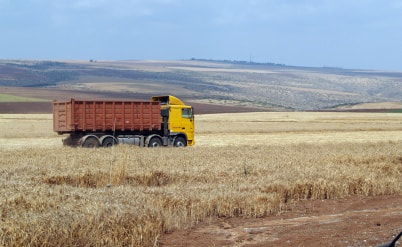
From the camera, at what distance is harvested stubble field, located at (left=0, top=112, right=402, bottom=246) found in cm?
1022

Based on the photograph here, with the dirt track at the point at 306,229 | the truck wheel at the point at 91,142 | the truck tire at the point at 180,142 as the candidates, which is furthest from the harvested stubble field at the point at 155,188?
the truck tire at the point at 180,142

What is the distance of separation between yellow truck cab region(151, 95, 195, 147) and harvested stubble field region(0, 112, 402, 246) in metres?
10.2

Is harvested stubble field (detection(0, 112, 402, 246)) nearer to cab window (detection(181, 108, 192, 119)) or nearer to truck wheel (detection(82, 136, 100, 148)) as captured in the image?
truck wheel (detection(82, 136, 100, 148))

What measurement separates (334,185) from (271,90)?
159 m

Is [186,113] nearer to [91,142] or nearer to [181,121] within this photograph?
[181,121]

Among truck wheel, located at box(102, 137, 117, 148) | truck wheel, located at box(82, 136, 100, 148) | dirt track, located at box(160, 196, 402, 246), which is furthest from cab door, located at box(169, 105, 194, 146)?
dirt track, located at box(160, 196, 402, 246)

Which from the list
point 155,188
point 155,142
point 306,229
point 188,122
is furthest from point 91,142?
point 306,229

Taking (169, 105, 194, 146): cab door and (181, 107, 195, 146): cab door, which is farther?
(181, 107, 195, 146): cab door

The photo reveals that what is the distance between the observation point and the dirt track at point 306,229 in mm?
10500

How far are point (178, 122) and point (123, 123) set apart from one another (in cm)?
315

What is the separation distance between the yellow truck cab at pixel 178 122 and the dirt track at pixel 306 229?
66.2ft

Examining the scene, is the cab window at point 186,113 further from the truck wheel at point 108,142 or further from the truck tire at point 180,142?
the truck wheel at point 108,142

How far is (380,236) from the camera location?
34.1 feet

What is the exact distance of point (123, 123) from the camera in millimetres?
32875
